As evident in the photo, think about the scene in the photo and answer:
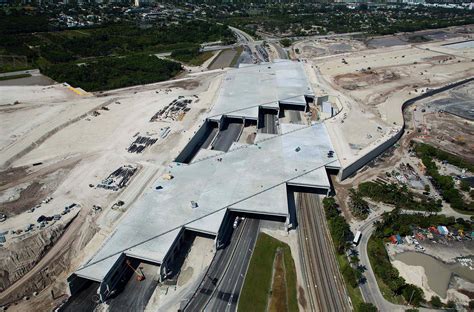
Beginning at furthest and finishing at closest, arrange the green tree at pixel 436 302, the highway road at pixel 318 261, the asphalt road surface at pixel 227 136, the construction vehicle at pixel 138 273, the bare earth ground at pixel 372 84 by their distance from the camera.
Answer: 1. the bare earth ground at pixel 372 84
2. the asphalt road surface at pixel 227 136
3. the construction vehicle at pixel 138 273
4. the highway road at pixel 318 261
5. the green tree at pixel 436 302

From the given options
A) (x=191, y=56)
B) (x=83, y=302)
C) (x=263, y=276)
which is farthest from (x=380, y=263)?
(x=191, y=56)

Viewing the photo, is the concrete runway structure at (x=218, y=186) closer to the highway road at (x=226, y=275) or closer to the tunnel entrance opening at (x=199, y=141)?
the tunnel entrance opening at (x=199, y=141)

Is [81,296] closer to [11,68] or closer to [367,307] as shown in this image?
[367,307]

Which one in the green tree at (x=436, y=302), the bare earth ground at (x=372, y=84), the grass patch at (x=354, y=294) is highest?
the bare earth ground at (x=372, y=84)

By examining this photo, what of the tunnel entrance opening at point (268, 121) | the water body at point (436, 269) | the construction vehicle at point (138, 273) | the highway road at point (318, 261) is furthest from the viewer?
the tunnel entrance opening at point (268, 121)

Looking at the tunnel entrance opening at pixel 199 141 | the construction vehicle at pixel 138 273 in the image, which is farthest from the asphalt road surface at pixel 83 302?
the tunnel entrance opening at pixel 199 141

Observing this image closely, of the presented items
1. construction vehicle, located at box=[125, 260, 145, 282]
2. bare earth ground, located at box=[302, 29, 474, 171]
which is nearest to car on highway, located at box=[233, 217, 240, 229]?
construction vehicle, located at box=[125, 260, 145, 282]

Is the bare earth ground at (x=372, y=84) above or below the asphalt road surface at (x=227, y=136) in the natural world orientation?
above

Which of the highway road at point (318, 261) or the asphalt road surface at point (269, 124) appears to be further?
the asphalt road surface at point (269, 124)

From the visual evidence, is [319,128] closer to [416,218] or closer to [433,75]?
[416,218]
